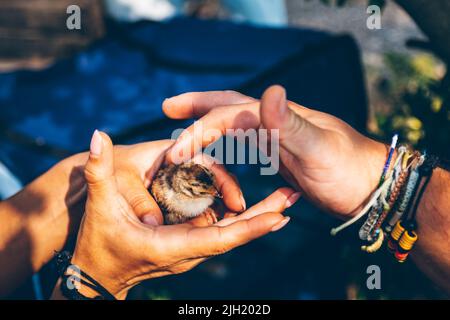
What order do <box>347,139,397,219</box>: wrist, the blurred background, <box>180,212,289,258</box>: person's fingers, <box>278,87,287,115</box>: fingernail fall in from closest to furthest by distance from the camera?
<box>278,87,287,115</box>: fingernail, <box>180,212,289,258</box>: person's fingers, <box>347,139,397,219</box>: wrist, the blurred background

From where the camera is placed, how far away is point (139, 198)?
273cm

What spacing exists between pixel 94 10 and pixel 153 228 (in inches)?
180

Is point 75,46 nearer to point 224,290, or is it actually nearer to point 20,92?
point 20,92

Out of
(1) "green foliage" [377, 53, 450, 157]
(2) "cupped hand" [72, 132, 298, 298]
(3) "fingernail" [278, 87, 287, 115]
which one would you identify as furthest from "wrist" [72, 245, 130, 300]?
(1) "green foliage" [377, 53, 450, 157]

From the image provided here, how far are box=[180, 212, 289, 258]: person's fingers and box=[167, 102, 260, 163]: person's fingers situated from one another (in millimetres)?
489

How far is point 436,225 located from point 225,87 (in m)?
2.46

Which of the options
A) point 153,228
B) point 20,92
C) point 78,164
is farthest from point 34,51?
point 153,228

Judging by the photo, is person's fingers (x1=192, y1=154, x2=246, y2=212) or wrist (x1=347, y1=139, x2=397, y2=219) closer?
wrist (x1=347, y1=139, x2=397, y2=219)

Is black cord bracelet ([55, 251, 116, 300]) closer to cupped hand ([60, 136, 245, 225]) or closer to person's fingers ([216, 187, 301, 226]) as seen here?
cupped hand ([60, 136, 245, 225])

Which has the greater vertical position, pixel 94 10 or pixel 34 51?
pixel 94 10

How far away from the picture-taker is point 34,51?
6.67 metres

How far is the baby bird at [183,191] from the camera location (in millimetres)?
2793

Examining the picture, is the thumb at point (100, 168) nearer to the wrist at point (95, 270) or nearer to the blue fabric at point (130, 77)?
the wrist at point (95, 270)

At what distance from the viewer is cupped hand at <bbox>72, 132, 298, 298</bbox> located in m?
2.35
